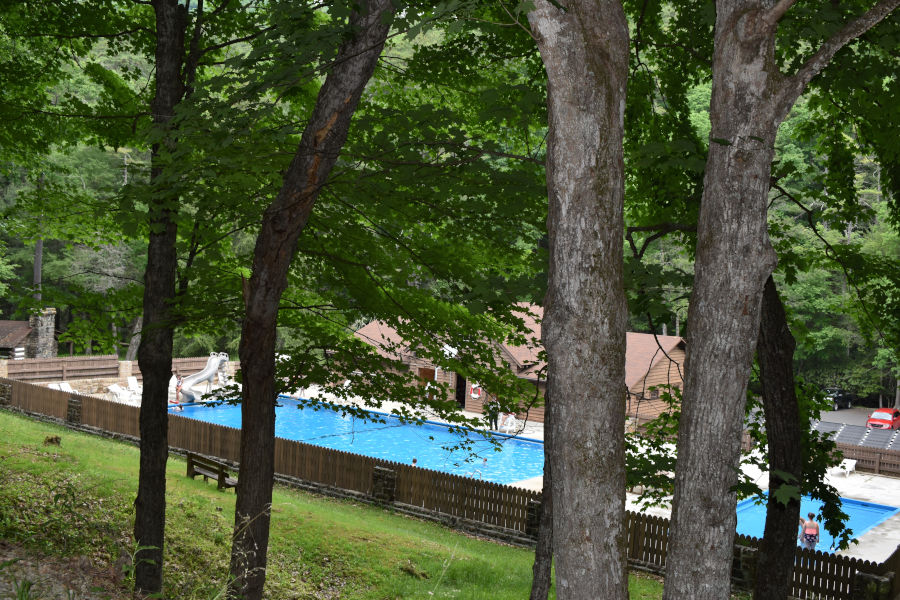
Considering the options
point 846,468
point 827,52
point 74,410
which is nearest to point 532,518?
point 827,52

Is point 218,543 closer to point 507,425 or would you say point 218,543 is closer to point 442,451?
point 442,451

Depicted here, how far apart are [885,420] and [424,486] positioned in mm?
26835

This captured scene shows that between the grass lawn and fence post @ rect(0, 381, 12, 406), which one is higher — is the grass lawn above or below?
above

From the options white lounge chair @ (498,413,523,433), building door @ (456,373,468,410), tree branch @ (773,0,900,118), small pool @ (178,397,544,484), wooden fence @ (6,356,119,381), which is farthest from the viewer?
building door @ (456,373,468,410)

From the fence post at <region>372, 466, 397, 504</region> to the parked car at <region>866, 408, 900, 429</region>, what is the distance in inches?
1028

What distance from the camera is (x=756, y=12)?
4.13 m

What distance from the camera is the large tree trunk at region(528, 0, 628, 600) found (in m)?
3.99

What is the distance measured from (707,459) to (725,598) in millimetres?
811

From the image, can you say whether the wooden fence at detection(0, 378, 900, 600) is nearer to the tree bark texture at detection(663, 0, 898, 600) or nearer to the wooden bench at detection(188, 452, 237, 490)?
the wooden bench at detection(188, 452, 237, 490)

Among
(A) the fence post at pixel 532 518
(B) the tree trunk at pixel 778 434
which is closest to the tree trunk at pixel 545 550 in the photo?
(B) the tree trunk at pixel 778 434

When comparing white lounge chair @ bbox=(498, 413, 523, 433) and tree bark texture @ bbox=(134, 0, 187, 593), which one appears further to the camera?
white lounge chair @ bbox=(498, 413, 523, 433)

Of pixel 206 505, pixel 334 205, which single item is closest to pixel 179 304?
pixel 334 205

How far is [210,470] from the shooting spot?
1859 centimetres

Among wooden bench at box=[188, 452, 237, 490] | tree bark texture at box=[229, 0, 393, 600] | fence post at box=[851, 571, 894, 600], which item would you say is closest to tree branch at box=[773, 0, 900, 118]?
tree bark texture at box=[229, 0, 393, 600]
